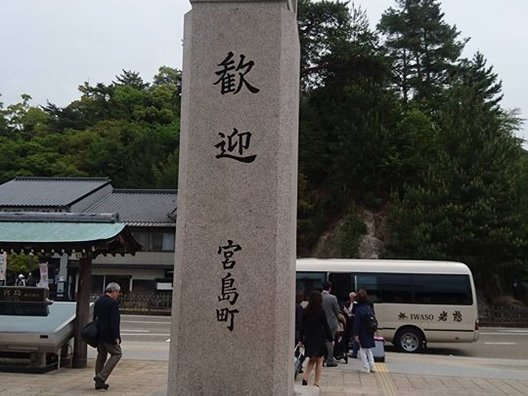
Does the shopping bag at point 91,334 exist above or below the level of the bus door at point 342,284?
below

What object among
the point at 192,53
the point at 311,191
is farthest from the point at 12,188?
the point at 192,53

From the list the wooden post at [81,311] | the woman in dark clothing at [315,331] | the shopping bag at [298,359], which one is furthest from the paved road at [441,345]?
the woman in dark clothing at [315,331]

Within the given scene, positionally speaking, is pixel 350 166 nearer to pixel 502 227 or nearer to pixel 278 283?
pixel 502 227

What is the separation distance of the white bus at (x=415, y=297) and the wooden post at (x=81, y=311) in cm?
867

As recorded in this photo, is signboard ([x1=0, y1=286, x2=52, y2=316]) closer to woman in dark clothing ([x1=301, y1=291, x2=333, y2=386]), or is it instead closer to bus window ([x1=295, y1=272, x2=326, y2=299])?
woman in dark clothing ([x1=301, y1=291, x2=333, y2=386])

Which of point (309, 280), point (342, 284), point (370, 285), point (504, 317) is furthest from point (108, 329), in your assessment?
point (504, 317)

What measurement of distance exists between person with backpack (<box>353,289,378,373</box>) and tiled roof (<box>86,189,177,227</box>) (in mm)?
26590

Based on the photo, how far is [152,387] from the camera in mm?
9852

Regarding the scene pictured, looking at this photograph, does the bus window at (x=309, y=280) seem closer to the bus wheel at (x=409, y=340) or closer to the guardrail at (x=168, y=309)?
the bus wheel at (x=409, y=340)

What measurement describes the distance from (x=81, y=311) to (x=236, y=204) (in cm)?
709

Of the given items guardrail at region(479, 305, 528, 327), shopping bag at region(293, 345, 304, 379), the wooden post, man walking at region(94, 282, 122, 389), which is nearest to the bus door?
shopping bag at region(293, 345, 304, 379)

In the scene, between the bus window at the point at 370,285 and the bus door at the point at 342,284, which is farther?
the bus door at the point at 342,284

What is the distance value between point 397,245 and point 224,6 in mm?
26407

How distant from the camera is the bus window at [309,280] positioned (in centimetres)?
1955
